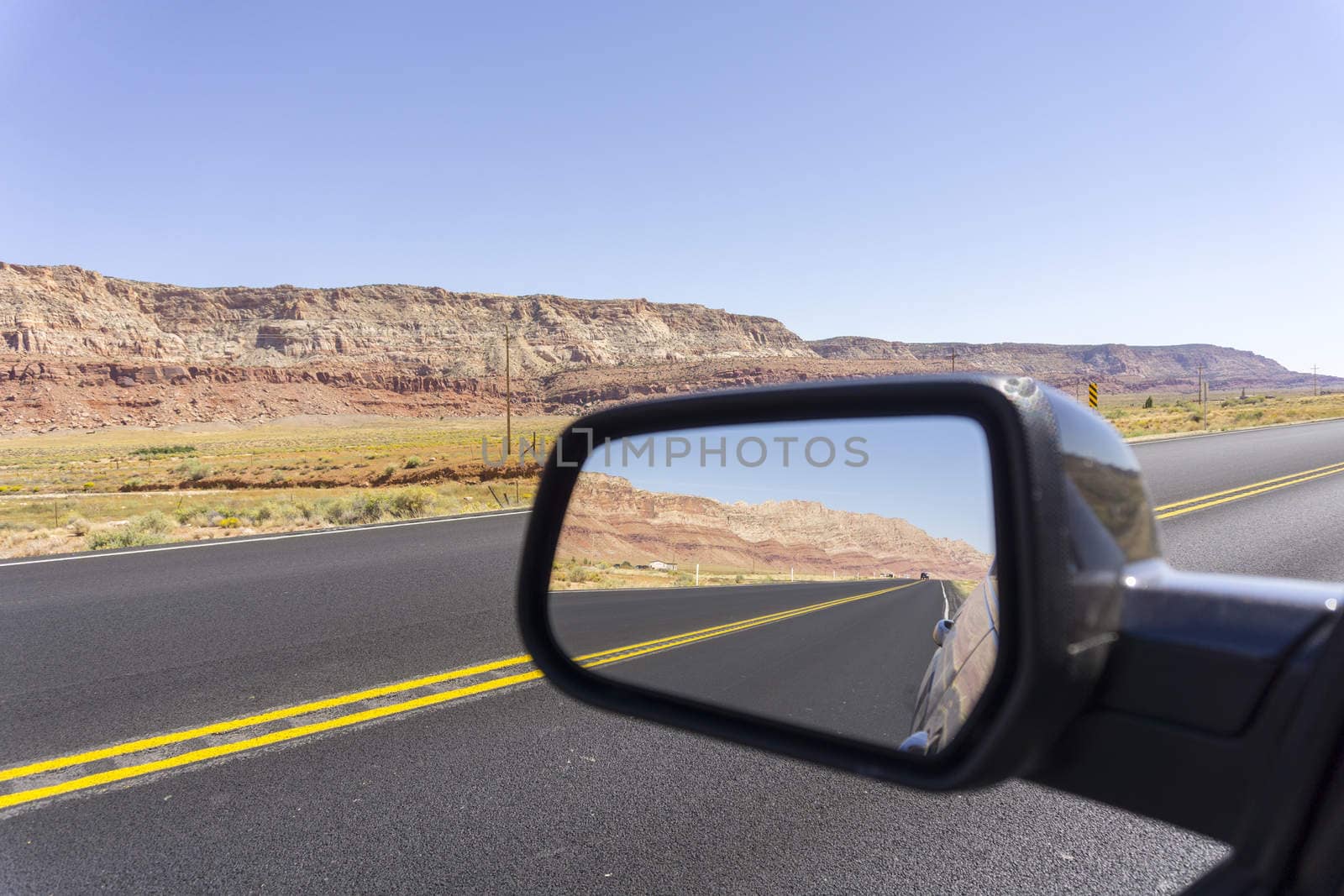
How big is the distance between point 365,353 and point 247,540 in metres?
133

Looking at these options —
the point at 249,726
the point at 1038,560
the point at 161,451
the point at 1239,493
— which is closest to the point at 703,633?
the point at 1038,560

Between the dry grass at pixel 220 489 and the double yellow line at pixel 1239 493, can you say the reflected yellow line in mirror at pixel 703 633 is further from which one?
the dry grass at pixel 220 489

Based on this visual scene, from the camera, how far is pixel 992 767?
1186 mm

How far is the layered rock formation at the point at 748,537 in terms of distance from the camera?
152 cm

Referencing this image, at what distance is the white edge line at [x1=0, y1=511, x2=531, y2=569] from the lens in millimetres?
10203

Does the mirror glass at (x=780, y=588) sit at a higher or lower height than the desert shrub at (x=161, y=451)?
higher

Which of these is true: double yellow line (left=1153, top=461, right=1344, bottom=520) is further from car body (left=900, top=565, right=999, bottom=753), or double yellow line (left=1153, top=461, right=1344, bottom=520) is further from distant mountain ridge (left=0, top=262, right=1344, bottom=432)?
distant mountain ridge (left=0, top=262, right=1344, bottom=432)

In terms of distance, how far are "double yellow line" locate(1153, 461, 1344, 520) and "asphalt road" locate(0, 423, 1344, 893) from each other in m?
8.76

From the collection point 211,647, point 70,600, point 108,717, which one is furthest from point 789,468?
point 70,600

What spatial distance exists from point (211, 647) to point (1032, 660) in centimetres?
618

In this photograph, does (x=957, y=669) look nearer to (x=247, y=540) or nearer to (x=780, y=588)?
(x=780, y=588)

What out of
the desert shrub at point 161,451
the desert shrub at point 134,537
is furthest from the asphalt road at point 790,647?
the desert shrub at point 161,451

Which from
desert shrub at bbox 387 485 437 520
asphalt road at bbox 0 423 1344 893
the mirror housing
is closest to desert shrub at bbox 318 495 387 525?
desert shrub at bbox 387 485 437 520

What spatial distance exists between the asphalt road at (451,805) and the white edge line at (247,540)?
167 inches
